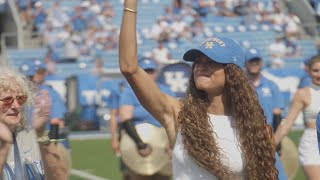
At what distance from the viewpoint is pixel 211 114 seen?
13.3 feet

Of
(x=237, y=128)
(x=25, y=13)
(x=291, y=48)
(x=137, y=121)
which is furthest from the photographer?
(x=25, y=13)

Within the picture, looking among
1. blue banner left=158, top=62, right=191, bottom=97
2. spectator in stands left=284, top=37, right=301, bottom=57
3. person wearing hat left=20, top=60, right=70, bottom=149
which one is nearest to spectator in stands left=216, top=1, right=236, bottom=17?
spectator in stands left=284, top=37, right=301, bottom=57

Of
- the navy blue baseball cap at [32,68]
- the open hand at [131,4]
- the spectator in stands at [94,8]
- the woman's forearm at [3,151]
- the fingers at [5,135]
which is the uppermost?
the open hand at [131,4]

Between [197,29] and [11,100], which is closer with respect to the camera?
[11,100]

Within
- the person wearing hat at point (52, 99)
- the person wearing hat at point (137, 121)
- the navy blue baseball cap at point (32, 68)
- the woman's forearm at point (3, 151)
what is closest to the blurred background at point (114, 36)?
the navy blue baseball cap at point (32, 68)

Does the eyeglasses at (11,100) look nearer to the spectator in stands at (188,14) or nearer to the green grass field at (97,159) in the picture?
the green grass field at (97,159)

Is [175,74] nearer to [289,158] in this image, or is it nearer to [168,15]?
[289,158]

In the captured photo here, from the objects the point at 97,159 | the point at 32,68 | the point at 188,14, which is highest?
the point at 32,68

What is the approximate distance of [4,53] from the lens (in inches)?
873

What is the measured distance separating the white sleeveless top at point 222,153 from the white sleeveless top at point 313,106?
4.25 m

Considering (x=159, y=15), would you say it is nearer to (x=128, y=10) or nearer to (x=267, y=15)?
(x=267, y=15)

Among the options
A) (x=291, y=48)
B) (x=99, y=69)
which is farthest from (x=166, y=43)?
(x=291, y=48)

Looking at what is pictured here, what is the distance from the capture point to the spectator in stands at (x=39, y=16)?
2341 cm

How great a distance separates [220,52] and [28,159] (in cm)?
94
